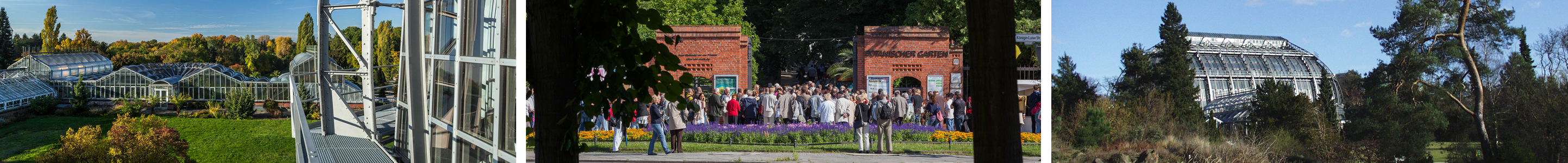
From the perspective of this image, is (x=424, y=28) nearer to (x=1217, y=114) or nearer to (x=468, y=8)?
(x=468, y=8)

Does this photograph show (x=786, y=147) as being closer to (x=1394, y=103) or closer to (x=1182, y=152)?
(x=1182, y=152)

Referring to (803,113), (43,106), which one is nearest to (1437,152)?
(803,113)

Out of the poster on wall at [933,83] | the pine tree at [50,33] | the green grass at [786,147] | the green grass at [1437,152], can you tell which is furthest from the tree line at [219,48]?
the green grass at [1437,152]

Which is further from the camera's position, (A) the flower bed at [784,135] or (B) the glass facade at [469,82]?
(A) the flower bed at [784,135]

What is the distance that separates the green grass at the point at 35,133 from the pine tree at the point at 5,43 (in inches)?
81.7

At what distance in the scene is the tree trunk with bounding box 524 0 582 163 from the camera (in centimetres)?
202

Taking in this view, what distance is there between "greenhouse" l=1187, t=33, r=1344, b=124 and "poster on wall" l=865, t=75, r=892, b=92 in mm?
10645

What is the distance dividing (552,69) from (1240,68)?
154 inches

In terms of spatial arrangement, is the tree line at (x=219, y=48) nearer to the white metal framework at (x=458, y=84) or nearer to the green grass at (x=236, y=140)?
the green grass at (x=236, y=140)

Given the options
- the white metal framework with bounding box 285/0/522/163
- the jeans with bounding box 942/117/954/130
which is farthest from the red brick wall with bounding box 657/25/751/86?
→ the white metal framework with bounding box 285/0/522/163

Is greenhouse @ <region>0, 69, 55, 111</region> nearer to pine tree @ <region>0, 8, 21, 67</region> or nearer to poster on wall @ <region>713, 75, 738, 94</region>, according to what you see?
pine tree @ <region>0, 8, 21, 67</region>

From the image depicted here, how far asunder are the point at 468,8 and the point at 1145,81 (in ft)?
11.9

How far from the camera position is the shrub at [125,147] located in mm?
11992

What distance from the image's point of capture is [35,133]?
2156cm
